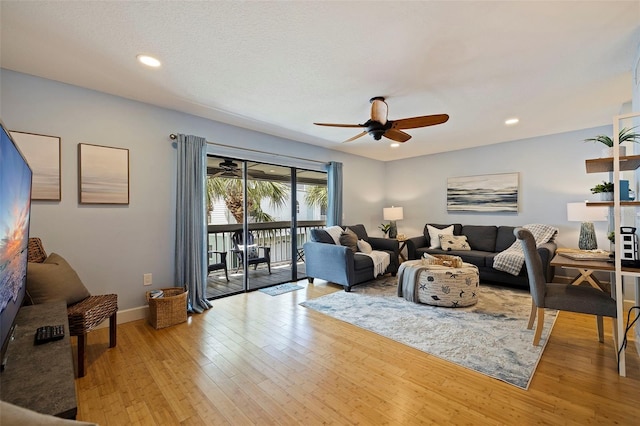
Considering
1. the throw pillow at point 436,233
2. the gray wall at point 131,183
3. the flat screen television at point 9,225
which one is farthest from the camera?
the throw pillow at point 436,233

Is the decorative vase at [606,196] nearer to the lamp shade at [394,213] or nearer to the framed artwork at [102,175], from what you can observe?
the lamp shade at [394,213]

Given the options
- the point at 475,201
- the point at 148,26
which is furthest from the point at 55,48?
the point at 475,201

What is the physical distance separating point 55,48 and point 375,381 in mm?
3436

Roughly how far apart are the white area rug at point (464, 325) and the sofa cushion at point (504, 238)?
0.89 metres

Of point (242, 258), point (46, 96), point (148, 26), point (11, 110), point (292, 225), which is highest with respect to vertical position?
point (148, 26)

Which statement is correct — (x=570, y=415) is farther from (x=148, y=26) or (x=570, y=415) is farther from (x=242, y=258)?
(x=242, y=258)

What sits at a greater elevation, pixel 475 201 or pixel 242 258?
pixel 475 201

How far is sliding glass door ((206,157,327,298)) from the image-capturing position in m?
4.29

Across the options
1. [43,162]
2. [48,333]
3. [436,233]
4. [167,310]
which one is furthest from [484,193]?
[43,162]

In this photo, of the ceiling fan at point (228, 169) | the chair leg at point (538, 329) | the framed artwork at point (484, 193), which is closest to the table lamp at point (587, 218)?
the framed artwork at point (484, 193)

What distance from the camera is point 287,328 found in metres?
2.89

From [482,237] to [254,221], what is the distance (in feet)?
13.1

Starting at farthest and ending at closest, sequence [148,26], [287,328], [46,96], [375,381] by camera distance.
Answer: [287,328] → [46,96] → [375,381] → [148,26]

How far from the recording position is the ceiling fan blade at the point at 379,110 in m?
2.96
